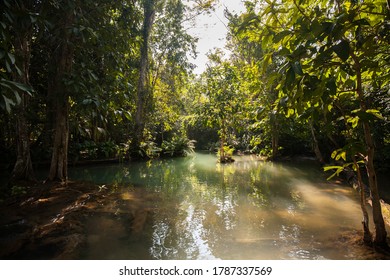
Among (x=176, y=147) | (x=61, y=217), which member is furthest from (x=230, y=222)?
(x=176, y=147)

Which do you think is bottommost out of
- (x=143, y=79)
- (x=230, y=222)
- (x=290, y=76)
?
(x=230, y=222)

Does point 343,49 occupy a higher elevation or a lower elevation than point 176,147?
higher

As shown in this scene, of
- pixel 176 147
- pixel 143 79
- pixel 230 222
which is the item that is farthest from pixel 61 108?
pixel 176 147

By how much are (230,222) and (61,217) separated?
2861 millimetres

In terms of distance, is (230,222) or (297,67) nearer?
(297,67)

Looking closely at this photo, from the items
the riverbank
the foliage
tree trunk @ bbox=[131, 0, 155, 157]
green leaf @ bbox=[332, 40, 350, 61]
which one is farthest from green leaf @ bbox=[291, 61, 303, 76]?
the foliage

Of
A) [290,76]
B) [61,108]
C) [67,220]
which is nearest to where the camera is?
[290,76]

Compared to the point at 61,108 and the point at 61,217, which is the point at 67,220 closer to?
the point at 61,217

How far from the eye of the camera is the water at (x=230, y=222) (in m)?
3.28

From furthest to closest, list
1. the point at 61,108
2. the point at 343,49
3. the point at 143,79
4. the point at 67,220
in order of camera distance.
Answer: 1. the point at 143,79
2. the point at 61,108
3. the point at 67,220
4. the point at 343,49

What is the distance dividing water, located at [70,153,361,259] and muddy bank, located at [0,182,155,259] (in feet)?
0.31

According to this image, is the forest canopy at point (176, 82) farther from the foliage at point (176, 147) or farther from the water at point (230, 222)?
the water at point (230, 222)

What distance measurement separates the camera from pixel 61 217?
171 inches

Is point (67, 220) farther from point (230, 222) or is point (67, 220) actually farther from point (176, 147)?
point (176, 147)
